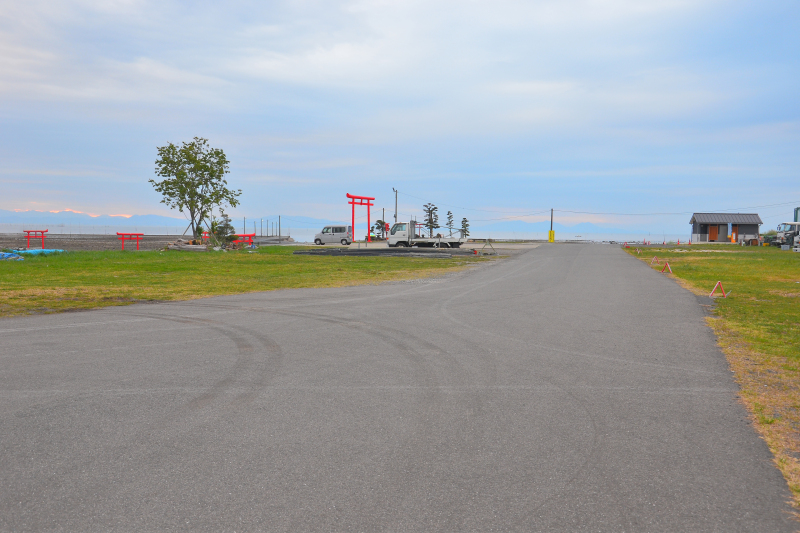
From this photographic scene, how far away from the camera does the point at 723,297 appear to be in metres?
13.9

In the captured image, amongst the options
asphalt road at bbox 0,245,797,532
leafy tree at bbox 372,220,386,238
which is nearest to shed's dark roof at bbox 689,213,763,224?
leafy tree at bbox 372,220,386,238

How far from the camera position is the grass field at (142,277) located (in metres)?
12.7

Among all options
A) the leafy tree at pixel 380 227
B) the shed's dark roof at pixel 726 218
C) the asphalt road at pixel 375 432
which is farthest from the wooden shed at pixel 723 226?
the asphalt road at pixel 375 432

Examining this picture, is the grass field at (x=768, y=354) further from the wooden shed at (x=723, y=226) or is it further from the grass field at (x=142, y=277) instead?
the wooden shed at (x=723, y=226)

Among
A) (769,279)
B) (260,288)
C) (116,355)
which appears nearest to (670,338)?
(116,355)

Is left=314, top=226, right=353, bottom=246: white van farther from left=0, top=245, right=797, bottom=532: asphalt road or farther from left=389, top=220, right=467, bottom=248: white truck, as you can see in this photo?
left=0, top=245, right=797, bottom=532: asphalt road

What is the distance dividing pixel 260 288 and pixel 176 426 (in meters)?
11.2

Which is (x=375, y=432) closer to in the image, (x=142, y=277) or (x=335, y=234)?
(x=142, y=277)

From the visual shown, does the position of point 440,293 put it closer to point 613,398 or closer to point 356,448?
point 613,398

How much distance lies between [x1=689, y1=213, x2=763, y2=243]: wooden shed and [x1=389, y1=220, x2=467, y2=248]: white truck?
5230 centimetres

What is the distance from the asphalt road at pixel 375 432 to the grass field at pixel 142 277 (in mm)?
4433

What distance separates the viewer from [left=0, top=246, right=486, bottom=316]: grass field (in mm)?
12713

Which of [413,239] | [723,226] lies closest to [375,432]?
[413,239]

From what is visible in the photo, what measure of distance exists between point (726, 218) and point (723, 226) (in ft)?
5.10
